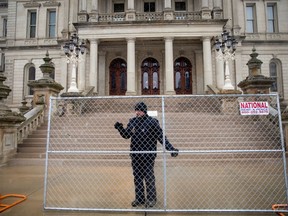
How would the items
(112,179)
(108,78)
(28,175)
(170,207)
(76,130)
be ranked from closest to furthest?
(170,207), (112,179), (28,175), (76,130), (108,78)

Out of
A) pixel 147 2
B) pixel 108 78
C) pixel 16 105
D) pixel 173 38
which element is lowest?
pixel 16 105

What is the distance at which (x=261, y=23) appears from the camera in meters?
23.7

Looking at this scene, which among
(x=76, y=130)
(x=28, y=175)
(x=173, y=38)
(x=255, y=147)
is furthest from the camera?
(x=173, y=38)

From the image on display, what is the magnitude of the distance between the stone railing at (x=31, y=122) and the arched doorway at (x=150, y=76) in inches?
484

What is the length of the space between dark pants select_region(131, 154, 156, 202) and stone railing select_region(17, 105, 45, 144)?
7250 mm

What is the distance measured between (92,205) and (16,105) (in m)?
23.3

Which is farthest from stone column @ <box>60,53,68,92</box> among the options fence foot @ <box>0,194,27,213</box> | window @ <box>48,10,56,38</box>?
fence foot @ <box>0,194,27,213</box>

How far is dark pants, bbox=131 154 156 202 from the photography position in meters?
4.05

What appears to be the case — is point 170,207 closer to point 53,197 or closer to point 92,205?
point 92,205

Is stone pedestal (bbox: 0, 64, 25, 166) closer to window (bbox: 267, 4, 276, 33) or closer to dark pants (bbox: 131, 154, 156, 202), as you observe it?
dark pants (bbox: 131, 154, 156, 202)

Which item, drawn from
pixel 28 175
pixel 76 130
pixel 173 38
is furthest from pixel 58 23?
pixel 28 175

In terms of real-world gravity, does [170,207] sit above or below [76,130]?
below

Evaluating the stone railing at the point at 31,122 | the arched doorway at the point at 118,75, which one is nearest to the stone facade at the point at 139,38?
the arched doorway at the point at 118,75

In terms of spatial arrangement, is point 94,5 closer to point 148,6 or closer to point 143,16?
point 143,16
